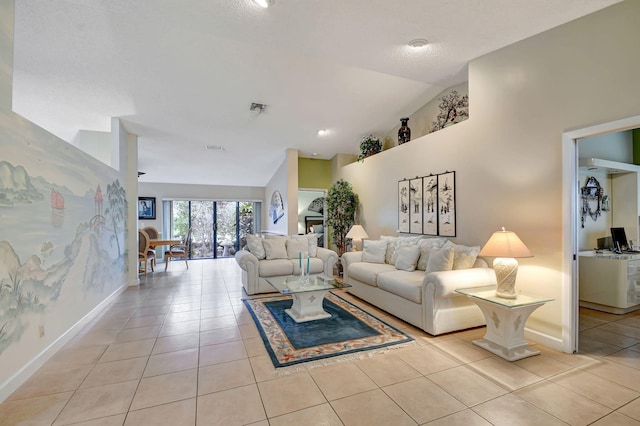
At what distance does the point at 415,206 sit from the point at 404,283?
1680 millimetres

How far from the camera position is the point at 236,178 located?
8625 mm

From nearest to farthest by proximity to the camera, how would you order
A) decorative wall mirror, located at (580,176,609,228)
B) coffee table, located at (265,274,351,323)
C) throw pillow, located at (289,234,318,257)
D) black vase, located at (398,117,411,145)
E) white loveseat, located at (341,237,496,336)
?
white loveseat, located at (341,237,496,336) < coffee table, located at (265,274,351,323) < decorative wall mirror, located at (580,176,609,228) < black vase, located at (398,117,411,145) < throw pillow, located at (289,234,318,257)

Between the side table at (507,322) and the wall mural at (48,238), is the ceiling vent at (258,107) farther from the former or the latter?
the side table at (507,322)

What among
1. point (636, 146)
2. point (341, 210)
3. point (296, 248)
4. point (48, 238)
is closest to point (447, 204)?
point (296, 248)

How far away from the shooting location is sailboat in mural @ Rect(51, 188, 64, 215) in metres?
2.61

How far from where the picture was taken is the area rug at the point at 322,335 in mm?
2605

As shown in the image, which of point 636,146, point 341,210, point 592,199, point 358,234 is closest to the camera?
point 592,199

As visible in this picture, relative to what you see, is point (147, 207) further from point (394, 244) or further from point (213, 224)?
point (394, 244)

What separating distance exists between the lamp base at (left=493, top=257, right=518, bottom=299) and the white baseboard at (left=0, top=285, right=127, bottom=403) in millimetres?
3906

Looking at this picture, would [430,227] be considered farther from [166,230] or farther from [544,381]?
[166,230]

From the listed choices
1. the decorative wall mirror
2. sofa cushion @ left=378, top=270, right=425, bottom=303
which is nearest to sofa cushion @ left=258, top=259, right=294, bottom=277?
sofa cushion @ left=378, top=270, right=425, bottom=303

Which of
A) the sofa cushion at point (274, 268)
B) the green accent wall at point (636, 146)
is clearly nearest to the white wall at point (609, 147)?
the green accent wall at point (636, 146)

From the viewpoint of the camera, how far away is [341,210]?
636 cm

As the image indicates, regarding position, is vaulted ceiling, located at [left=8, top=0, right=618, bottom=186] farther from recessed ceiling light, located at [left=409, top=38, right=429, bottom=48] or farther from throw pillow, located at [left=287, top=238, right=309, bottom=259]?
throw pillow, located at [left=287, top=238, right=309, bottom=259]
